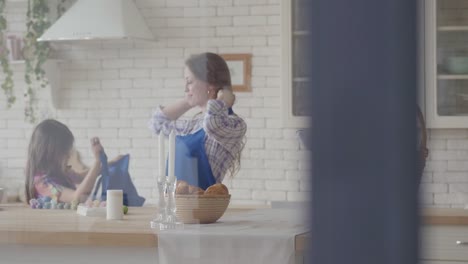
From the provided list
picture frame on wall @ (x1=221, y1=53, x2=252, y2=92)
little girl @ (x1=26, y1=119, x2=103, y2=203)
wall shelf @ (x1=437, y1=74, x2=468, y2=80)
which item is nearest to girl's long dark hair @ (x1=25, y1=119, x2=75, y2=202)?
little girl @ (x1=26, y1=119, x2=103, y2=203)

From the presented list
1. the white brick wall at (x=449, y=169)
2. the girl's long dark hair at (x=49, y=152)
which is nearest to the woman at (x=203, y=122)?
the girl's long dark hair at (x=49, y=152)

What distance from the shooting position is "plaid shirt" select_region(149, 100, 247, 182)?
117 centimetres

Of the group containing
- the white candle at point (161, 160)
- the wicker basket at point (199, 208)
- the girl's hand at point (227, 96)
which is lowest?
the wicker basket at point (199, 208)

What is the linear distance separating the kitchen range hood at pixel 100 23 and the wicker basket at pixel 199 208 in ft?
0.69

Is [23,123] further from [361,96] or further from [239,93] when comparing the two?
[361,96]

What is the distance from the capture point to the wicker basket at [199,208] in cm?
119

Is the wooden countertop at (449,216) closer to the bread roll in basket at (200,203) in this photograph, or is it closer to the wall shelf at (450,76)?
the wall shelf at (450,76)

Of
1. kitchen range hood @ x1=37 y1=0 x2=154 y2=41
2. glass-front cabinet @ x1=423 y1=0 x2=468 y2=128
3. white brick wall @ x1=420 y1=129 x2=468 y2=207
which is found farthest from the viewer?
glass-front cabinet @ x1=423 y1=0 x2=468 y2=128

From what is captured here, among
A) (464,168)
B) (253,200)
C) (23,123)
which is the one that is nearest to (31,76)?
(23,123)

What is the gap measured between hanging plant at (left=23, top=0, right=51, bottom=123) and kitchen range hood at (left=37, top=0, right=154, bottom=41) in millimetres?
10

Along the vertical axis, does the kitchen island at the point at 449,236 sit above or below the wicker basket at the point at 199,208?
below

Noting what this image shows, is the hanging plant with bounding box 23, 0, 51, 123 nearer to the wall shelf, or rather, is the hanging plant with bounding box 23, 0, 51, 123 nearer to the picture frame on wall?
the picture frame on wall

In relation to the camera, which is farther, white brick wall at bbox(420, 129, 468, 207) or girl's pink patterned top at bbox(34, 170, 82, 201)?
white brick wall at bbox(420, 129, 468, 207)

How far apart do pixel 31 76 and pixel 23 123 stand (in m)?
0.06
